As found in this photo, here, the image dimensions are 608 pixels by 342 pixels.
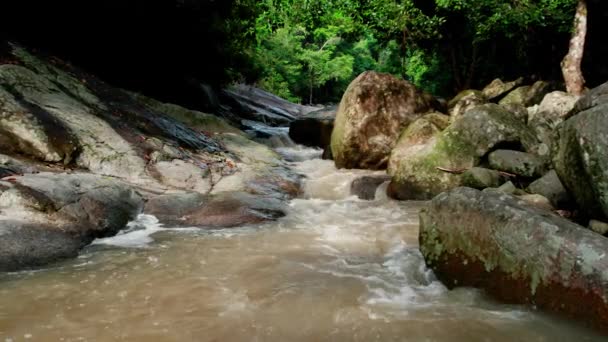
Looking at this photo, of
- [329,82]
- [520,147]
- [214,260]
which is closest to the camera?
[214,260]

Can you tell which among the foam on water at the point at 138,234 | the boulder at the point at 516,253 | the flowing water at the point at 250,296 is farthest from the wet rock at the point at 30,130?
the boulder at the point at 516,253

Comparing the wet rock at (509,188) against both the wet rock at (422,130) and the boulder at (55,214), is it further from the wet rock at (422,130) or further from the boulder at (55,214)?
the boulder at (55,214)

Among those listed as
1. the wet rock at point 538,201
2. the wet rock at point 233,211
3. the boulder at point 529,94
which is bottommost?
the wet rock at point 233,211

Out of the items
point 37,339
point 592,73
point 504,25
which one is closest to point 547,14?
point 504,25

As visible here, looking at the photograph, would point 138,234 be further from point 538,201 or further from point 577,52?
point 577,52

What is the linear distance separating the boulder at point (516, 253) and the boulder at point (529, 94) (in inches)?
368

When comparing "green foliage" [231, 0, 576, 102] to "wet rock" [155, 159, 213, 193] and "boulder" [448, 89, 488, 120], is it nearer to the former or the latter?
"boulder" [448, 89, 488, 120]

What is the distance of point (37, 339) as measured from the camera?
127 inches

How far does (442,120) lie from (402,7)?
5.05 m

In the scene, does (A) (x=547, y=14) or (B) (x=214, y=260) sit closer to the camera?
(B) (x=214, y=260)

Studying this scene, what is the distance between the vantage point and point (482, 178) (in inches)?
322

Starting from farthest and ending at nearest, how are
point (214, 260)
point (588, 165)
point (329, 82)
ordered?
point (329, 82) < point (214, 260) < point (588, 165)

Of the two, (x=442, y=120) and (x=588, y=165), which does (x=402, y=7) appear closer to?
(x=442, y=120)

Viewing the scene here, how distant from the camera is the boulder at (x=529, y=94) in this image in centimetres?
1292
